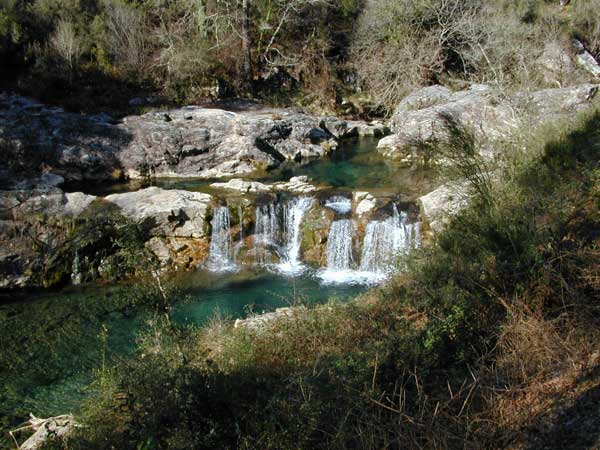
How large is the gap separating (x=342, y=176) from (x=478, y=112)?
3355 mm

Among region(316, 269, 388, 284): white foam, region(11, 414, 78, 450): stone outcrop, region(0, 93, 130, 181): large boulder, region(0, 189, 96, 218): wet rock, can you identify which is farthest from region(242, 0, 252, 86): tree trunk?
region(11, 414, 78, 450): stone outcrop

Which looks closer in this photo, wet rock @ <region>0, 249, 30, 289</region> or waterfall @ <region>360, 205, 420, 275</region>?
wet rock @ <region>0, 249, 30, 289</region>

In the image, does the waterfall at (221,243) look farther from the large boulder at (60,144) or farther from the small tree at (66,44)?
the small tree at (66,44)

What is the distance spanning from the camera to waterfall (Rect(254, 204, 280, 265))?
8938 mm

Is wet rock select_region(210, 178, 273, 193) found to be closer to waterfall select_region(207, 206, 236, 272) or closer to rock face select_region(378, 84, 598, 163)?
waterfall select_region(207, 206, 236, 272)

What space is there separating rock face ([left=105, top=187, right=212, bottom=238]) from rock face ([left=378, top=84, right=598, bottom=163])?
4.02 metres

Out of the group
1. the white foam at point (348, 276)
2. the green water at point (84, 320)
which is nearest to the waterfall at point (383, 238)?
the white foam at point (348, 276)

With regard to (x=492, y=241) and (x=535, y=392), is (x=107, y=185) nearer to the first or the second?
(x=492, y=241)

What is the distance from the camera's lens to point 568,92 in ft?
31.9

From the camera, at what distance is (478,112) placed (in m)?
10.6

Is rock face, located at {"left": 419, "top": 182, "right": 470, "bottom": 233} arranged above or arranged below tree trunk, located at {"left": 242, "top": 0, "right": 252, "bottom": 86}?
below

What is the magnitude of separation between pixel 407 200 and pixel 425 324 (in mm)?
5540

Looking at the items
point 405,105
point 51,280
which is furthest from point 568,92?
point 51,280

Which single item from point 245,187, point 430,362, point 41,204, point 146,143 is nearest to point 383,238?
point 245,187
